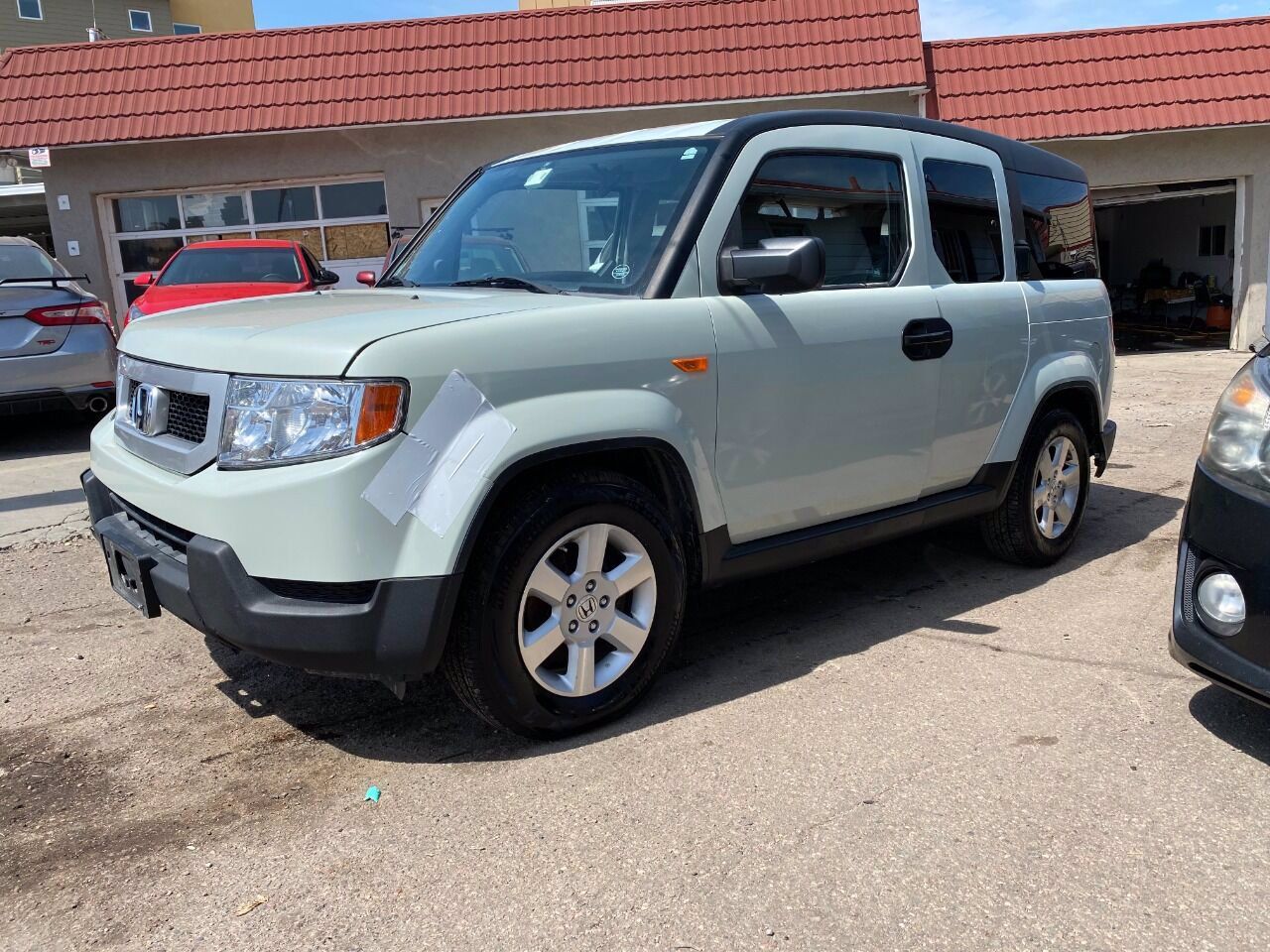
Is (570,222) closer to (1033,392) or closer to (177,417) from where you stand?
(177,417)

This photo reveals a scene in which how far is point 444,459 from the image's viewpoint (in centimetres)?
285

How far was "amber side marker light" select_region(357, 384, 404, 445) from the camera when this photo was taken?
2750 mm

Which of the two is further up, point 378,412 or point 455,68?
point 455,68

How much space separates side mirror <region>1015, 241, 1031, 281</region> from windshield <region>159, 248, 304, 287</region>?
6815 mm

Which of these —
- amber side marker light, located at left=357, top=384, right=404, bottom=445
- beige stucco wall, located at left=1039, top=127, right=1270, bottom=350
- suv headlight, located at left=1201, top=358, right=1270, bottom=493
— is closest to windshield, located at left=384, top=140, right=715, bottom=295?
amber side marker light, located at left=357, top=384, right=404, bottom=445

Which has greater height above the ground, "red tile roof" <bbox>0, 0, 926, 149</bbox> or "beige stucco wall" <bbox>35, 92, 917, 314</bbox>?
"red tile roof" <bbox>0, 0, 926, 149</bbox>

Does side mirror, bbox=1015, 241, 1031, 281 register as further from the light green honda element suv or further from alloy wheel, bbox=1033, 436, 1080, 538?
alloy wheel, bbox=1033, 436, 1080, 538

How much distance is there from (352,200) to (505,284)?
11.9 metres

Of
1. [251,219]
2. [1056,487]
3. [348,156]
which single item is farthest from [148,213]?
[1056,487]

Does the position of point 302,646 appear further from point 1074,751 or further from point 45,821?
point 1074,751

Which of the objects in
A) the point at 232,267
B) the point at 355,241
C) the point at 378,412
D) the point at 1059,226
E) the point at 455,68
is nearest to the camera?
the point at 378,412

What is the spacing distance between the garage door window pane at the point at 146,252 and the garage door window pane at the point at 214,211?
404 millimetres

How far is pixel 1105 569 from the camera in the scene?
199 inches

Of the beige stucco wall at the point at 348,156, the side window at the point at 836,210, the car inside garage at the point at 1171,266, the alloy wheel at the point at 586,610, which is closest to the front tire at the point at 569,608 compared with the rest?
the alloy wheel at the point at 586,610
